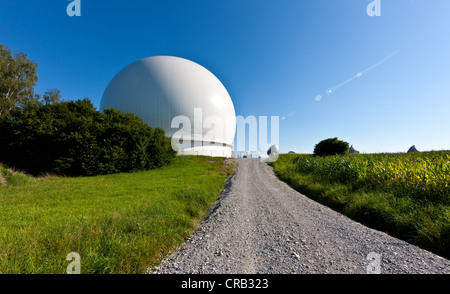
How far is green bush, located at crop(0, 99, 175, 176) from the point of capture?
13.7m

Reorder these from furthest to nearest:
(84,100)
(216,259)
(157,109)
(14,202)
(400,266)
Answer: (157,109) → (84,100) → (14,202) → (216,259) → (400,266)

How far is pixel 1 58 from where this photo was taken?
19.5 meters

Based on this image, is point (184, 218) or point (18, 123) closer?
point (184, 218)

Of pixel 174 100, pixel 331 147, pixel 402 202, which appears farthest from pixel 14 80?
pixel 331 147

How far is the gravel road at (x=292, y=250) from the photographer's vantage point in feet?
7.74

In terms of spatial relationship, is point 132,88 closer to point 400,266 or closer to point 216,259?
point 216,259

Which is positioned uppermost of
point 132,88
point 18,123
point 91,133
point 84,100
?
point 132,88

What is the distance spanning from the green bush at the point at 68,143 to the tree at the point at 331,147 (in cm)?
2324

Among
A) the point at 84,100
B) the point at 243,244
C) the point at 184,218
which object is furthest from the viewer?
the point at 84,100

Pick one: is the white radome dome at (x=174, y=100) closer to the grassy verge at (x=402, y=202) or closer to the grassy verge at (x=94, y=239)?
the grassy verge at (x=402, y=202)

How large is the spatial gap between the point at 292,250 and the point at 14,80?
116ft
